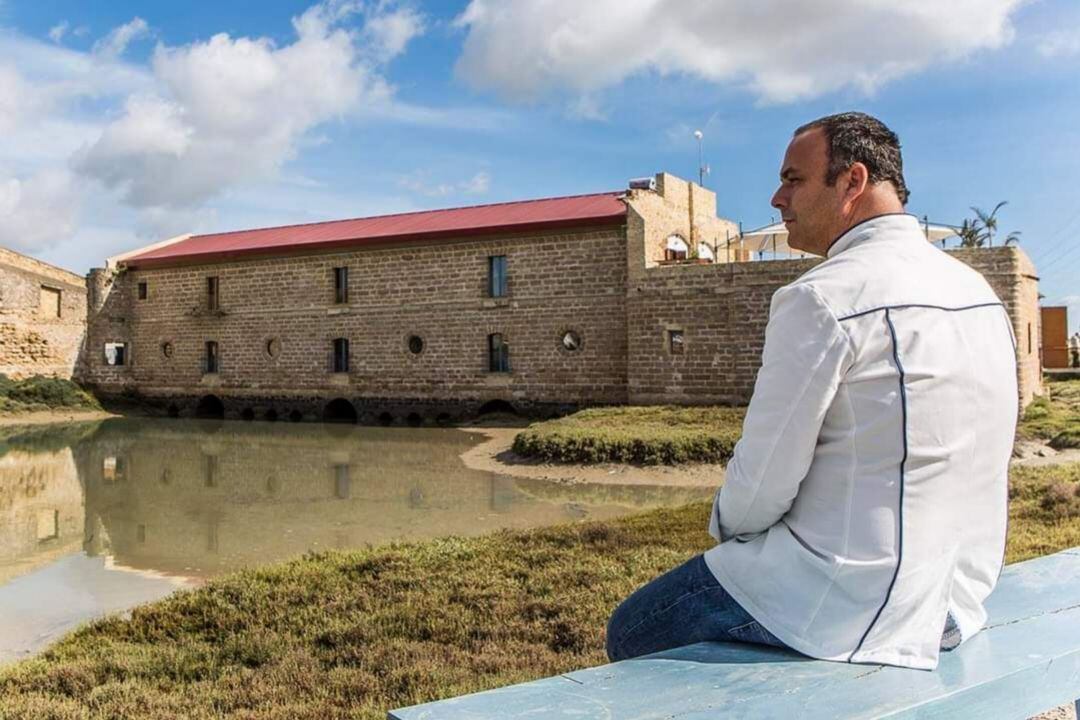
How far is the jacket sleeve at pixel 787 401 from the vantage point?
1.90 m

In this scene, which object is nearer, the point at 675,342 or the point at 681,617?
the point at 681,617

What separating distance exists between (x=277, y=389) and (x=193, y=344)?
3.49 meters

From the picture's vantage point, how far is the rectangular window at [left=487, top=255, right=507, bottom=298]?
21.4 m

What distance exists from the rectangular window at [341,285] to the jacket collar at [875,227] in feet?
73.2

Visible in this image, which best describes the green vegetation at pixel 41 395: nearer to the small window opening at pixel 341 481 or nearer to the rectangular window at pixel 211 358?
the rectangular window at pixel 211 358

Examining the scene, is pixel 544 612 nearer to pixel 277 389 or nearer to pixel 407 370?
pixel 407 370

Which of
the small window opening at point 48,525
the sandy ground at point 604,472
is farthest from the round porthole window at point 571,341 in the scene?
the small window opening at point 48,525

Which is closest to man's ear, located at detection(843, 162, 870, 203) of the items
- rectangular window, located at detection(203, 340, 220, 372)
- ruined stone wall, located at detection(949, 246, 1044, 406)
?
ruined stone wall, located at detection(949, 246, 1044, 406)

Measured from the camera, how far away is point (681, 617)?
7.29ft

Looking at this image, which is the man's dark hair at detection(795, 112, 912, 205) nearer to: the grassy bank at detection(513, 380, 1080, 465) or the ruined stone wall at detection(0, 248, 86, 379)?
the grassy bank at detection(513, 380, 1080, 465)

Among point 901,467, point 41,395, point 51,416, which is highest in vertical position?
point 901,467

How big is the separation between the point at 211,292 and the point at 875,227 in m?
26.2

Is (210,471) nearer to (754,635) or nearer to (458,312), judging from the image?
(458,312)

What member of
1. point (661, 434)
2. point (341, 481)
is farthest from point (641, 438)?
point (341, 481)
